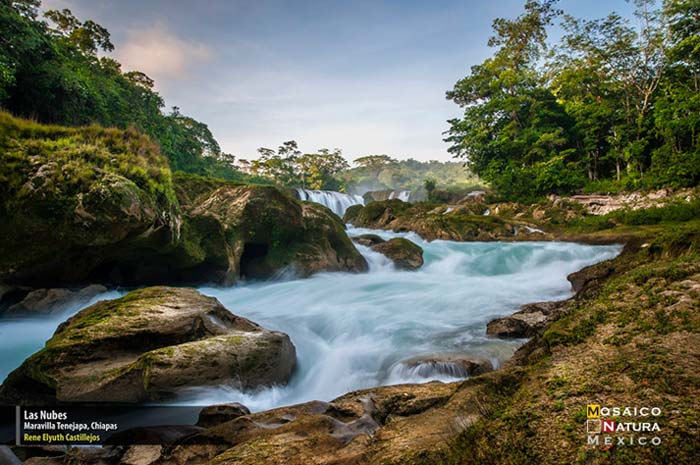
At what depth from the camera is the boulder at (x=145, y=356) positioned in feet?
10.8

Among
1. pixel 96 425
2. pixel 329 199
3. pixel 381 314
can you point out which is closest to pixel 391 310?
pixel 381 314

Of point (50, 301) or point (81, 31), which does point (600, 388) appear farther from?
point (81, 31)

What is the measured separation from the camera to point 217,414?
3088 mm

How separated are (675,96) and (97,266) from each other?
29.4m

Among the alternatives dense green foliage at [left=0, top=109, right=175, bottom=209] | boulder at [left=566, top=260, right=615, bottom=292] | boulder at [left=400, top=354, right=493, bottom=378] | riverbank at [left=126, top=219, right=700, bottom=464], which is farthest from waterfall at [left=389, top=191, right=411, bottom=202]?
riverbank at [left=126, top=219, right=700, bottom=464]

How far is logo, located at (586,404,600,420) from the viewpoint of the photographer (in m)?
1.29

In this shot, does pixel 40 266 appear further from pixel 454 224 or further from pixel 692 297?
pixel 454 224

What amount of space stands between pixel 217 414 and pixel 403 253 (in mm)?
10359

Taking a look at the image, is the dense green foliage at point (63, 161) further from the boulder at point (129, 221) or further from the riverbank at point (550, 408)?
the riverbank at point (550, 408)

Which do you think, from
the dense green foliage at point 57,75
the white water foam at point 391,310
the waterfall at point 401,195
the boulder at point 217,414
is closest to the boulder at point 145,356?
the white water foam at point 391,310

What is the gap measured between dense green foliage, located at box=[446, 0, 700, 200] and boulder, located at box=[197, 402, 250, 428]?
23315 millimetres

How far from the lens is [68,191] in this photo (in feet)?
16.8

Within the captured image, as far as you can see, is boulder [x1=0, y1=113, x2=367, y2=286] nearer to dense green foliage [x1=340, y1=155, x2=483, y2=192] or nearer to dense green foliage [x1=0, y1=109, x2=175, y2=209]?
dense green foliage [x1=0, y1=109, x2=175, y2=209]

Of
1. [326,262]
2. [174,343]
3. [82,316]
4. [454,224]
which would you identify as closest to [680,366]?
[174,343]
